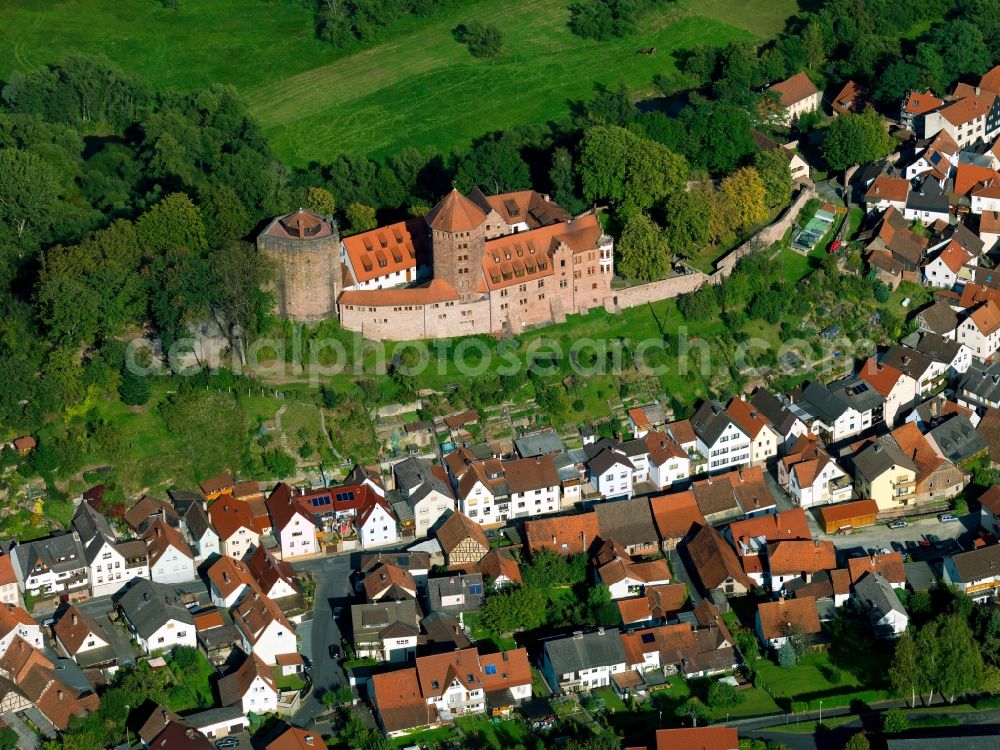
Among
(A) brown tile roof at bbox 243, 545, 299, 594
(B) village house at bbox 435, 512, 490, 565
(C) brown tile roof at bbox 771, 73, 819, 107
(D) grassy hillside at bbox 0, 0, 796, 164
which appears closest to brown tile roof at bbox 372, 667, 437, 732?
(A) brown tile roof at bbox 243, 545, 299, 594

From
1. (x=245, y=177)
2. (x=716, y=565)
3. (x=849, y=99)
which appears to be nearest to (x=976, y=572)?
(x=716, y=565)

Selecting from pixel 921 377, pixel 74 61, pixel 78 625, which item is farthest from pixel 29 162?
pixel 921 377

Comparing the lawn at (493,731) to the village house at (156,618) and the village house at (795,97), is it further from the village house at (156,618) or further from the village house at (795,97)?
the village house at (795,97)

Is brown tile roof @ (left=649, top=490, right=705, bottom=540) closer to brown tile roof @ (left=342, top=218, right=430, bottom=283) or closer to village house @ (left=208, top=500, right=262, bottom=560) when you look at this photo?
brown tile roof @ (left=342, top=218, right=430, bottom=283)

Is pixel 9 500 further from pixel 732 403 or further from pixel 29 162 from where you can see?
pixel 732 403

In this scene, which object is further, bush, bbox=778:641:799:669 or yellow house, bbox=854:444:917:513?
yellow house, bbox=854:444:917:513

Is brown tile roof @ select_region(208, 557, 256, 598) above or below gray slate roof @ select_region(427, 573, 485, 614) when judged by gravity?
above

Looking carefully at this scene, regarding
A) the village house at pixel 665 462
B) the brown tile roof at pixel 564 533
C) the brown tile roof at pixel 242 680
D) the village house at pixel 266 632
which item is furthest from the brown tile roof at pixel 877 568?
the brown tile roof at pixel 242 680
